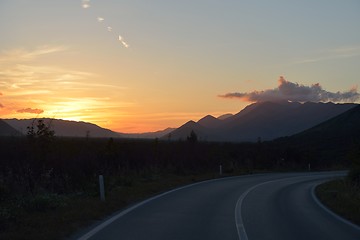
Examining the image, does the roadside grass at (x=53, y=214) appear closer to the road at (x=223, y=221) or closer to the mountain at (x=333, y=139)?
the road at (x=223, y=221)

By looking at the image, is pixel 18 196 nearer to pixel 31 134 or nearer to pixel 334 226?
pixel 31 134

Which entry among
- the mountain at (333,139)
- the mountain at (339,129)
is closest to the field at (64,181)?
the mountain at (333,139)

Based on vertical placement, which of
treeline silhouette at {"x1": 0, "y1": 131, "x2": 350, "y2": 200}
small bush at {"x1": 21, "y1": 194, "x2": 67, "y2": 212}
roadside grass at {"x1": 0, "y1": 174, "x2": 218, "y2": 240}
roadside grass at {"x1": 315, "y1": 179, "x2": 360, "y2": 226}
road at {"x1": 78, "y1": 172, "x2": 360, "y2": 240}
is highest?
treeline silhouette at {"x1": 0, "y1": 131, "x2": 350, "y2": 200}

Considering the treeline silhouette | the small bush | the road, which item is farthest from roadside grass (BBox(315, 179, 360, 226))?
the treeline silhouette

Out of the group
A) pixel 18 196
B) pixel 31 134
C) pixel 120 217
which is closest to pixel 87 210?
pixel 120 217

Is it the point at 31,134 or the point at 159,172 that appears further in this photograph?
the point at 159,172

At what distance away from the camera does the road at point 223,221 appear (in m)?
11.3

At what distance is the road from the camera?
11.3 metres

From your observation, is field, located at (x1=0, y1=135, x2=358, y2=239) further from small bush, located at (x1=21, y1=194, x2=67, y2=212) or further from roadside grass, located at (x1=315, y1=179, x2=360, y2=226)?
roadside grass, located at (x1=315, y1=179, x2=360, y2=226)

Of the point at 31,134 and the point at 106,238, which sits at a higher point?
the point at 31,134

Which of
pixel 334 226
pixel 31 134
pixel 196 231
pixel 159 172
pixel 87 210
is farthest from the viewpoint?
pixel 159 172

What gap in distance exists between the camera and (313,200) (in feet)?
68.9

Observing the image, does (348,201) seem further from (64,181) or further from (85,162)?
(85,162)

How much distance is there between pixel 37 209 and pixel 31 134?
24.4 ft
